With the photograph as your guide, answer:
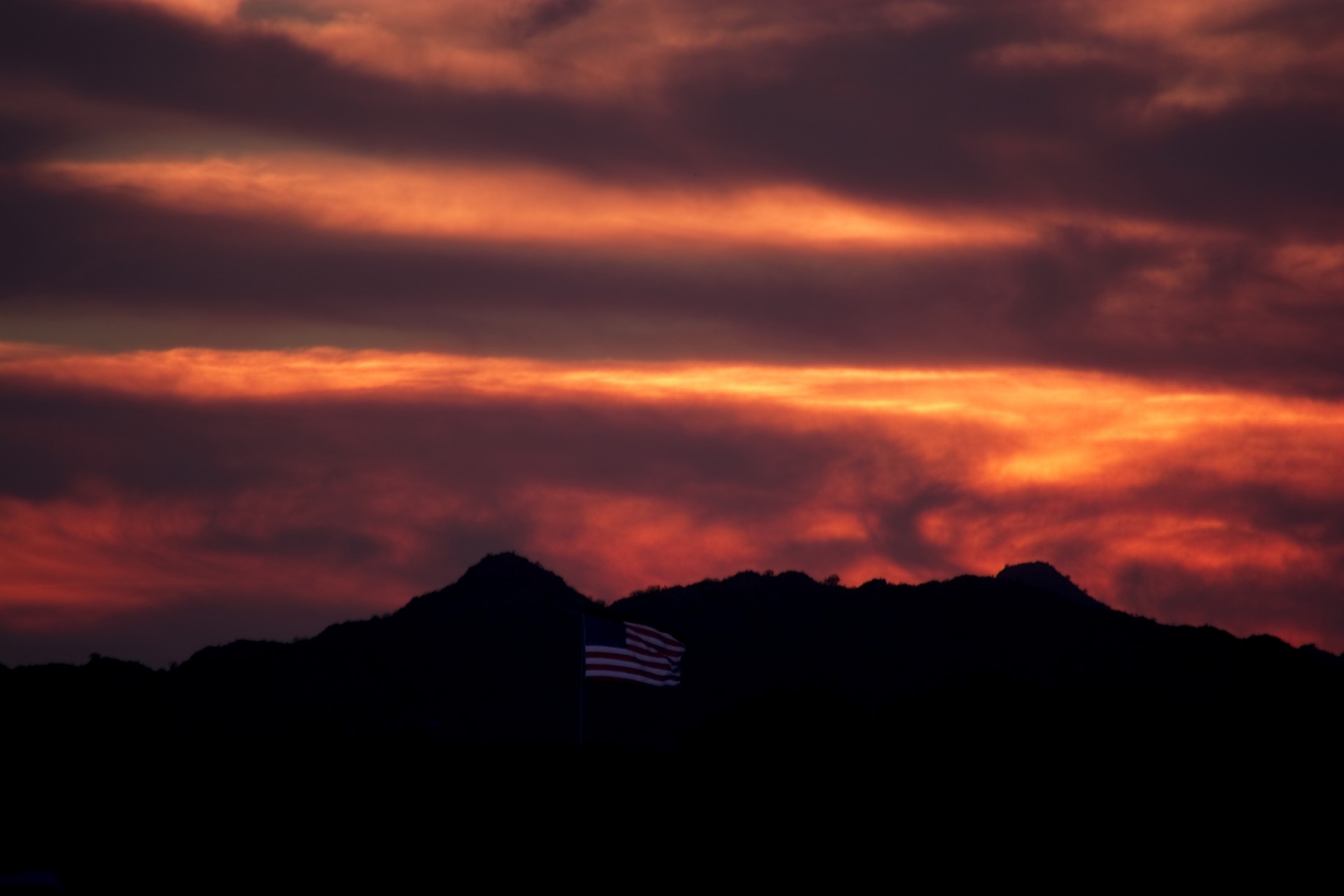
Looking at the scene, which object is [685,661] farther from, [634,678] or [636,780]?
[634,678]

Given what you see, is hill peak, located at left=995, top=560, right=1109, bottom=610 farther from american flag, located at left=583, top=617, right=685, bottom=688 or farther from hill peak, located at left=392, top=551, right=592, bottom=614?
american flag, located at left=583, top=617, right=685, bottom=688

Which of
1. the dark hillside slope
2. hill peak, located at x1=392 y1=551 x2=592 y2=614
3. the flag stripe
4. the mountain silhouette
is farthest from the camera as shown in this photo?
hill peak, located at x1=392 y1=551 x2=592 y2=614

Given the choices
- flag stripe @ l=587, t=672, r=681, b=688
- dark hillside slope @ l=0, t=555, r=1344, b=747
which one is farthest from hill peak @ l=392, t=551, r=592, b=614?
flag stripe @ l=587, t=672, r=681, b=688

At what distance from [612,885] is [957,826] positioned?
10737 millimetres

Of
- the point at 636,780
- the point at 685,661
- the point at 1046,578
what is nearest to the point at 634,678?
the point at 636,780

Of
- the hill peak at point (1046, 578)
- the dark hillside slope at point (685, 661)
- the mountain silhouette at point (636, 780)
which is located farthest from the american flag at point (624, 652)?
the hill peak at point (1046, 578)

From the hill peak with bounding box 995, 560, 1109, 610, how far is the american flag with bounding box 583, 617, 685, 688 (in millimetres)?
79370

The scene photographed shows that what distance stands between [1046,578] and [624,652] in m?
85.5

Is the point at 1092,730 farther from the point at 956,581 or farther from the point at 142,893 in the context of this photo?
the point at 956,581

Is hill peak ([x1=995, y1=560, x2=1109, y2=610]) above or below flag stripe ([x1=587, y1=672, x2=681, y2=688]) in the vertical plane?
above

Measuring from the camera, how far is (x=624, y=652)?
1780 inches

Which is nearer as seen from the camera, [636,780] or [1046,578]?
[636,780]

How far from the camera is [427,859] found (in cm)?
4178

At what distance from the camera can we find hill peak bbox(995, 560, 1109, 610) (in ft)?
Answer: 402
